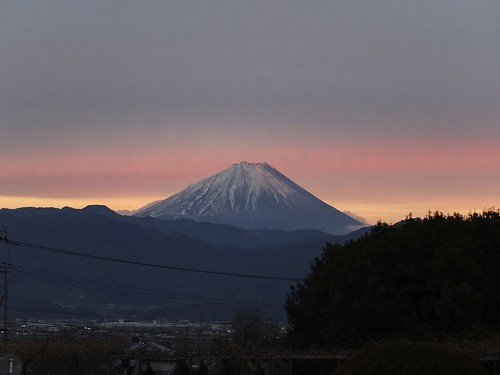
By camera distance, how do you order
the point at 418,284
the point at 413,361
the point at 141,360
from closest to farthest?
the point at 413,361, the point at 141,360, the point at 418,284

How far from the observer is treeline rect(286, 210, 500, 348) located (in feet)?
146

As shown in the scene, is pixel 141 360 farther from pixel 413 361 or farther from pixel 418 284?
pixel 413 361

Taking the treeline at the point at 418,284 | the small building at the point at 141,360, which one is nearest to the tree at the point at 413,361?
the small building at the point at 141,360

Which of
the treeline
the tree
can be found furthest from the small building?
the tree

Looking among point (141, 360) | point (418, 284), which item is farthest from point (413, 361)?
point (418, 284)

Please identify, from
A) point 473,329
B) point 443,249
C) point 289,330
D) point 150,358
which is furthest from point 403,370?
point 289,330

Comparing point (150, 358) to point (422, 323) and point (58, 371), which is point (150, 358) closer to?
point (58, 371)

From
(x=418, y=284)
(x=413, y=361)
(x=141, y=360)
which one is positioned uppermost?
(x=418, y=284)

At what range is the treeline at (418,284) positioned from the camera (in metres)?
44.4

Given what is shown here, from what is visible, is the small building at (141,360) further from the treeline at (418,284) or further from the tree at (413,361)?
the tree at (413,361)

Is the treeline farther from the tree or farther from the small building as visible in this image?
the tree

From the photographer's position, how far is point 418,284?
46.3m

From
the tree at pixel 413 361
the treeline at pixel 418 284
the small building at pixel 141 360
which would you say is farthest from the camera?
the treeline at pixel 418 284

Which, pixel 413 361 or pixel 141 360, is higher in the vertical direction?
pixel 413 361
